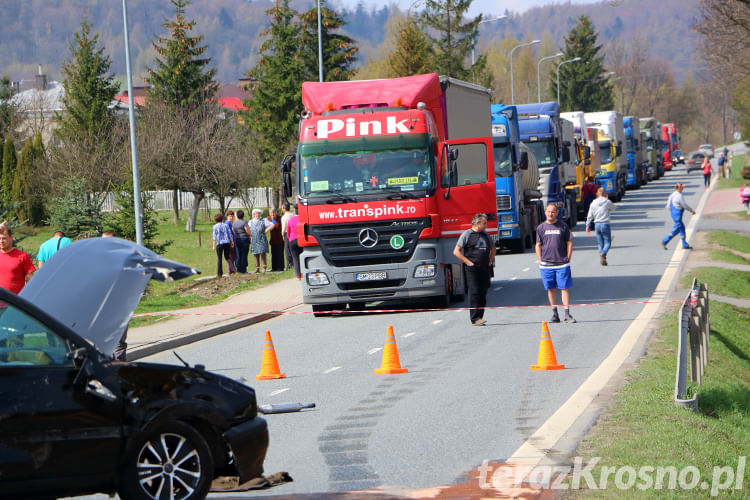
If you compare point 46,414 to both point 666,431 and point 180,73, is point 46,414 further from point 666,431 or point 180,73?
point 180,73

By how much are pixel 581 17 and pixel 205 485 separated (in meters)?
117

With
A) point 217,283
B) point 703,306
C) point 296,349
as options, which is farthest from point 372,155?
point 217,283

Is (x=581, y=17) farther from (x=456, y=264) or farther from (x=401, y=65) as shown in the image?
(x=456, y=264)

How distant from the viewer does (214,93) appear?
222ft

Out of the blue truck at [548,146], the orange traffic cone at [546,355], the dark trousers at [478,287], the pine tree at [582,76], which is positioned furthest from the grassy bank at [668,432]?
the pine tree at [582,76]

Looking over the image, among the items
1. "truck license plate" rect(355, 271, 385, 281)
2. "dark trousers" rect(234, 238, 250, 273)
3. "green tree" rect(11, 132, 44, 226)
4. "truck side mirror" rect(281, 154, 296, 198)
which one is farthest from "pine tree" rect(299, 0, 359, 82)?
"truck license plate" rect(355, 271, 385, 281)

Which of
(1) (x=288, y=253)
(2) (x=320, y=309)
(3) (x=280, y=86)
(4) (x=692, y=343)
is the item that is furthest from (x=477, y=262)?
(3) (x=280, y=86)

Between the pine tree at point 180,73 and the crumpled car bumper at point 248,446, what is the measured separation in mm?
59863

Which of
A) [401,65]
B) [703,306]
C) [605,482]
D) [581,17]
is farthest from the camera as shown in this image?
[581,17]

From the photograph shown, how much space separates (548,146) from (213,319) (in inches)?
754

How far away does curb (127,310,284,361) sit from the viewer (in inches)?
593

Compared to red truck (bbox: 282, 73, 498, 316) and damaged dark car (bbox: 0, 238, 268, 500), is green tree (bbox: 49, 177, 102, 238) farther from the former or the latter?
damaged dark car (bbox: 0, 238, 268, 500)

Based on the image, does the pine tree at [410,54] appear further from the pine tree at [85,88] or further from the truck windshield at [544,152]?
the truck windshield at [544,152]

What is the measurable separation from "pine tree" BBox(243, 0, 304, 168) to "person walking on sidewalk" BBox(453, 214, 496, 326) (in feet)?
168
